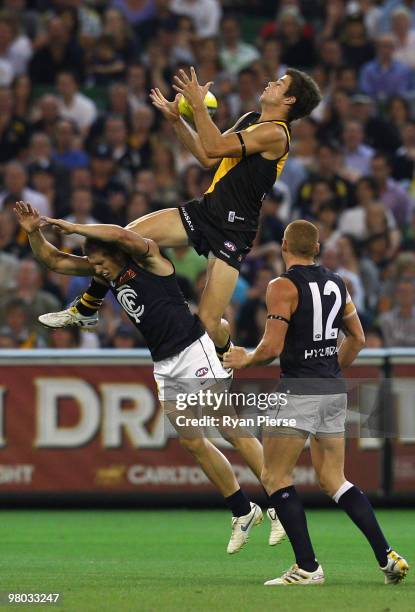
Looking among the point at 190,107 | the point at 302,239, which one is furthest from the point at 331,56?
the point at 302,239

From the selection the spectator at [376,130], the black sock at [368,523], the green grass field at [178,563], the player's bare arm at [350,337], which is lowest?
the green grass field at [178,563]

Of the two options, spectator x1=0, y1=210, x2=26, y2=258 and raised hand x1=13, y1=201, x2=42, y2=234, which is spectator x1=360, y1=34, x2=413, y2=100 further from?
raised hand x1=13, y1=201, x2=42, y2=234

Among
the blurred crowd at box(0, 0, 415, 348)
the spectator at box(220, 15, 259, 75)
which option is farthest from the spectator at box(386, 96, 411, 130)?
the spectator at box(220, 15, 259, 75)

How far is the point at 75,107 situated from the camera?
1850 cm

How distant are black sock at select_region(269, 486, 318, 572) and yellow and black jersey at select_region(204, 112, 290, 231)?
2141 mm

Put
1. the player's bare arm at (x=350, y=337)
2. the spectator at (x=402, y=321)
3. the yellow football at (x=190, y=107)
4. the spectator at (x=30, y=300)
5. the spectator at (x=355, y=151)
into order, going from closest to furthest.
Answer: the player's bare arm at (x=350, y=337), the yellow football at (x=190, y=107), the spectator at (x=30, y=300), the spectator at (x=402, y=321), the spectator at (x=355, y=151)

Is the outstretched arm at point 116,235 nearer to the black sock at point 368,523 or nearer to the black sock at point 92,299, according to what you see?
the black sock at point 92,299

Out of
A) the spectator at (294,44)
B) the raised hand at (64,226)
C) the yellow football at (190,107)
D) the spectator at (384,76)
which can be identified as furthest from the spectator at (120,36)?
the raised hand at (64,226)

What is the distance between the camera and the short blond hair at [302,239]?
843cm

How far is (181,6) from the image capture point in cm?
2023

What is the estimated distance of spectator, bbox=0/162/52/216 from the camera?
54.3ft

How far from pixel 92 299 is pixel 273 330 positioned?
195cm

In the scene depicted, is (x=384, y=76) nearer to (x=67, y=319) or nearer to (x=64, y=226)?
(x=67, y=319)

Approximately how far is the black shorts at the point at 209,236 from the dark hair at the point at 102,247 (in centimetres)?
63
